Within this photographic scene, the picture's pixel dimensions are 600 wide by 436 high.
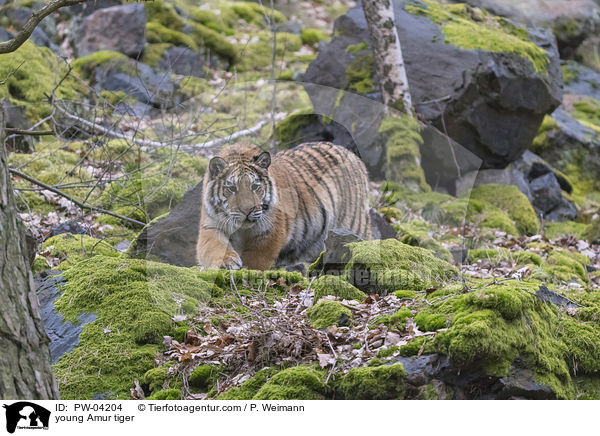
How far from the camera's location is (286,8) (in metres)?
20.8

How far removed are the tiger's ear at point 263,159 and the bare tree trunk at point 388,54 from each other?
16.1ft

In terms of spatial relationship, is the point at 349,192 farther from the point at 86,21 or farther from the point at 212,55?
the point at 86,21

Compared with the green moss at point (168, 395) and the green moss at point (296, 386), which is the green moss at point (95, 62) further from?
the green moss at point (296, 386)

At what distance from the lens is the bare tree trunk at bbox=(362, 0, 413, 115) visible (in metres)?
10.4

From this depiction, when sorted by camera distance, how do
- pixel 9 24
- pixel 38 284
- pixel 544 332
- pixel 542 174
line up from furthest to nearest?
pixel 9 24, pixel 542 174, pixel 38 284, pixel 544 332

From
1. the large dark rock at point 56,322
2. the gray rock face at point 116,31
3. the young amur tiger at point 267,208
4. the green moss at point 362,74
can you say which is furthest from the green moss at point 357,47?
the large dark rock at point 56,322

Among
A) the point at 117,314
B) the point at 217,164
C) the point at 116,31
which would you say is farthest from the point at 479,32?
the point at 117,314

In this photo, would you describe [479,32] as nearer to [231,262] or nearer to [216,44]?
[216,44]

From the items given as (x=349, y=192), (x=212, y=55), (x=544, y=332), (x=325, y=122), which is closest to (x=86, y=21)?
(x=212, y=55)

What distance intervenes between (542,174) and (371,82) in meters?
4.17

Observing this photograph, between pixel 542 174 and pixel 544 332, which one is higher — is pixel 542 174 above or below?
below

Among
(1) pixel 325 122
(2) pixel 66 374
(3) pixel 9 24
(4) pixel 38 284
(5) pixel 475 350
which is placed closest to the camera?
(5) pixel 475 350

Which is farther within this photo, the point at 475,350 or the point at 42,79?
the point at 42,79

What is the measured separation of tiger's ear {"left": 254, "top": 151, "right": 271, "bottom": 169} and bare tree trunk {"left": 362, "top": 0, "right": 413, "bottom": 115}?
16.1ft
